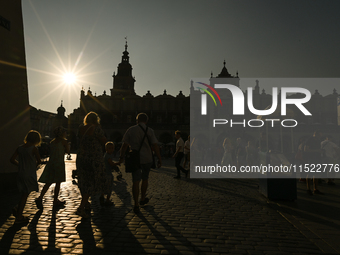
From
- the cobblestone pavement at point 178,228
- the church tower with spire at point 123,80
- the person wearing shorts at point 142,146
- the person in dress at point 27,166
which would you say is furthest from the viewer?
the church tower with spire at point 123,80

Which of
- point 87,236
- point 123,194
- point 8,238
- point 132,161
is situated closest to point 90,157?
point 132,161

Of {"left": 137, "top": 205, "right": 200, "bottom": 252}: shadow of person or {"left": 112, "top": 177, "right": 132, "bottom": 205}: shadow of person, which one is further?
{"left": 112, "top": 177, "right": 132, "bottom": 205}: shadow of person

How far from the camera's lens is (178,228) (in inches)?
162

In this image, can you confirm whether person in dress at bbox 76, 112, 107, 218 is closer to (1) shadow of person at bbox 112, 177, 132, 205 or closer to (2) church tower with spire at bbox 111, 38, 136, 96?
(1) shadow of person at bbox 112, 177, 132, 205

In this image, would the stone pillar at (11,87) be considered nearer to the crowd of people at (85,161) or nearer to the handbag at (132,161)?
the crowd of people at (85,161)

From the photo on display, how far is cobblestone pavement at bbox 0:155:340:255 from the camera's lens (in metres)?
3.30

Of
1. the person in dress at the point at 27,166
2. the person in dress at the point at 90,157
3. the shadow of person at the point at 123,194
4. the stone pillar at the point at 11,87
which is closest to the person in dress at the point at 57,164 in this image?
the person in dress at the point at 27,166

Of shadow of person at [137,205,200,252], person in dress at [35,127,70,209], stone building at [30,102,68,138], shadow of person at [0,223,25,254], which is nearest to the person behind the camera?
shadow of person at [0,223,25,254]

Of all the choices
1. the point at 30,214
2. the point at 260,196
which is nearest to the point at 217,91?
the point at 260,196

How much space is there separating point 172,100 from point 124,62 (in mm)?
22480

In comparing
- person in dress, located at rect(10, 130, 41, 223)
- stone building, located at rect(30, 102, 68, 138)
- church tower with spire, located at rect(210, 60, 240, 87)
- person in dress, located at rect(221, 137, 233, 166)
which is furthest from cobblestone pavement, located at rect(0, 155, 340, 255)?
stone building, located at rect(30, 102, 68, 138)

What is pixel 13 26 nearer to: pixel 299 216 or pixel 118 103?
pixel 299 216

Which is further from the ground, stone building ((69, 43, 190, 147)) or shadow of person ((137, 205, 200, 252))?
stone building ((69, 43, 190, 147))

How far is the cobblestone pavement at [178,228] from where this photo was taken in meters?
3.30
